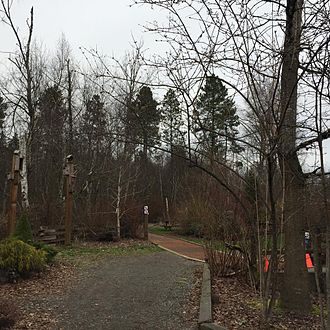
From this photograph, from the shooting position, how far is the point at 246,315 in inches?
206

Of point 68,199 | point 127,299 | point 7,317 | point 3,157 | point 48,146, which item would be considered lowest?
point 127,299

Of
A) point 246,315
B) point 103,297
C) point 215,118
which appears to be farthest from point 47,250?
point 215,118

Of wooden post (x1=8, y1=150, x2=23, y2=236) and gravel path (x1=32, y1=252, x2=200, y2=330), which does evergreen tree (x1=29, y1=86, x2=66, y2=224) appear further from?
A: gravel path (x1=32, y1=252, x2=200, y2=330)

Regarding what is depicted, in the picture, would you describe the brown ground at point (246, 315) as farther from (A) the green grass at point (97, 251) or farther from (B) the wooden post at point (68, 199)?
(B) the wooden post at point (68, 199)

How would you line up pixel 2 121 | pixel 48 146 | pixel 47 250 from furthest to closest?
pixel 2 121 → pixel 48 146 → pixel 47 250

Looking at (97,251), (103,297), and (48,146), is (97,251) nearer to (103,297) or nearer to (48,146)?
(103,297)

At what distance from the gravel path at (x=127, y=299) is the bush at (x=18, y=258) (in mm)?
923

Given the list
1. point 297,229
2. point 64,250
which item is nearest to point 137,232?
point 64,250

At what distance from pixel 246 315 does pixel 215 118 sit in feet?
9.13

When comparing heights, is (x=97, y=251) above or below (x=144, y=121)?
below

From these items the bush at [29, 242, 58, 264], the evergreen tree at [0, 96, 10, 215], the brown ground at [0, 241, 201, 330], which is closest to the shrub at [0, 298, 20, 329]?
the brown ground at [0, 241, 201, 330]

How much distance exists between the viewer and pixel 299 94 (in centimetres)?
350

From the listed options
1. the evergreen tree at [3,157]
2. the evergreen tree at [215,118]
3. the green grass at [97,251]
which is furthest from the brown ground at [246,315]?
the evergreen tree at [3,157]

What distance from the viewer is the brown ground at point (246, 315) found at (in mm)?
4836
